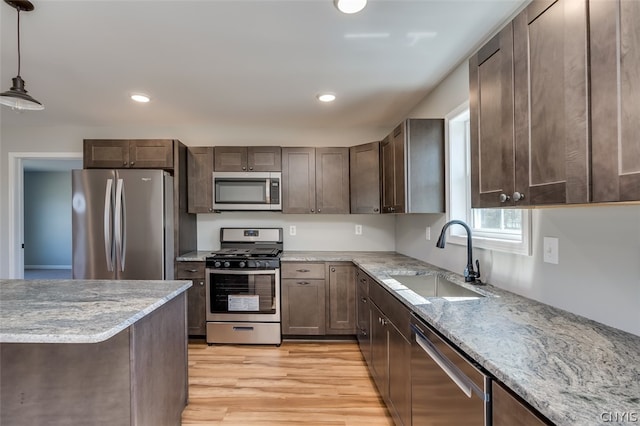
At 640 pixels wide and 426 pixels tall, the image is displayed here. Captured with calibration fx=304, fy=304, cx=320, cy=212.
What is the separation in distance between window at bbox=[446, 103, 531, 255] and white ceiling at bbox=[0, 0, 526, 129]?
489mm

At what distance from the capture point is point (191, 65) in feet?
7.26

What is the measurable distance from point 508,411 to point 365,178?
2.72 meters

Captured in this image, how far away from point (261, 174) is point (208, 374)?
2.06 meters

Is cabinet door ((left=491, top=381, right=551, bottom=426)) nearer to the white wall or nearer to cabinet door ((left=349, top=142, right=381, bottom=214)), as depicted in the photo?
the white wall

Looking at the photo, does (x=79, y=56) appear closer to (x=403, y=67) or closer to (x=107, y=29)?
(x=107, y=29)

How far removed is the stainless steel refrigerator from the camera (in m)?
3.02

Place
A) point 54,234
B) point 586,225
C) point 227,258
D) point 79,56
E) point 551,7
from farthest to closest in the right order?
point 54,234 < point 227,258 < point 79,56 < point 586,225 < point 551,7

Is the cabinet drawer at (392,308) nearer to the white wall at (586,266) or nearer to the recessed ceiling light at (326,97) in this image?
the white wall at (586,266)

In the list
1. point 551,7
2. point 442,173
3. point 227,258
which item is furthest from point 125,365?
point 442,173

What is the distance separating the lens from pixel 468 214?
7.43ft

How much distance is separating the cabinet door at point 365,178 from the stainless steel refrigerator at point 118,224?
205 cm

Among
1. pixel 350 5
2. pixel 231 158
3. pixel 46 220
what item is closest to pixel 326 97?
pixel 350 5

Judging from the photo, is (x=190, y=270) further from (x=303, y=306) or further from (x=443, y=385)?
(x=443, y=385)

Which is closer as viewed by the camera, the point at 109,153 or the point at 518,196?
the point at 518,196
